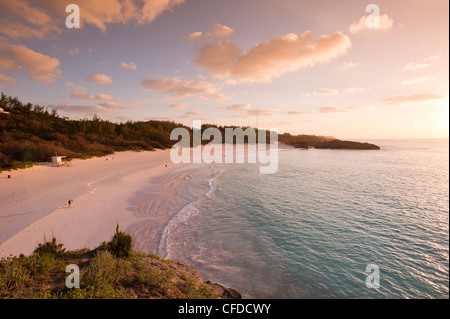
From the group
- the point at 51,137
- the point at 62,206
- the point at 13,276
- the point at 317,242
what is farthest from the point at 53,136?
the point at 317,242

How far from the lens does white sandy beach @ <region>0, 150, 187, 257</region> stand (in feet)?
26.1

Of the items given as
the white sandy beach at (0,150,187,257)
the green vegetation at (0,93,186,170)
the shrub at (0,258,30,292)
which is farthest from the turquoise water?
the green vegetation at (0,93,186,170)

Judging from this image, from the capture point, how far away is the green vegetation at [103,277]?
423cm

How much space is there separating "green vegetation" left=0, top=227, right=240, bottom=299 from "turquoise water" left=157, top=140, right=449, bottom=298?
6.05ft

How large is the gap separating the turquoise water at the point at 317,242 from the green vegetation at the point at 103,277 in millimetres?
1843

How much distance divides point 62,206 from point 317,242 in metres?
13.4

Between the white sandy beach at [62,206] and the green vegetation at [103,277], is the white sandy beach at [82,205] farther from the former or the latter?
the green vegetation at [103,277]

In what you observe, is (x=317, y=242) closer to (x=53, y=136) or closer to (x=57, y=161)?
(x=57, y=161)

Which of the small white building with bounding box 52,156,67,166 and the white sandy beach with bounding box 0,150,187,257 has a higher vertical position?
the small white building with bounding box 52,156,67,166

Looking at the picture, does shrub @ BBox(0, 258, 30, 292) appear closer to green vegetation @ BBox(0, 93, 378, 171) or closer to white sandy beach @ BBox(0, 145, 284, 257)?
white sandy beach @ BBox(0, 145, 284, 257)

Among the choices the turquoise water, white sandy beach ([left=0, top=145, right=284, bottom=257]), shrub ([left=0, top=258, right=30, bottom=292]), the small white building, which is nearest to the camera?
shrub ([left=0, top=258, right=30, bottom=292])

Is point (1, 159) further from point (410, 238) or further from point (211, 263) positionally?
point (410, 238)

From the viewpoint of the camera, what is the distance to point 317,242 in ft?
31.4

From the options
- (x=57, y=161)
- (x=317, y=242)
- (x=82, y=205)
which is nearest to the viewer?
(x=317, y=242)
